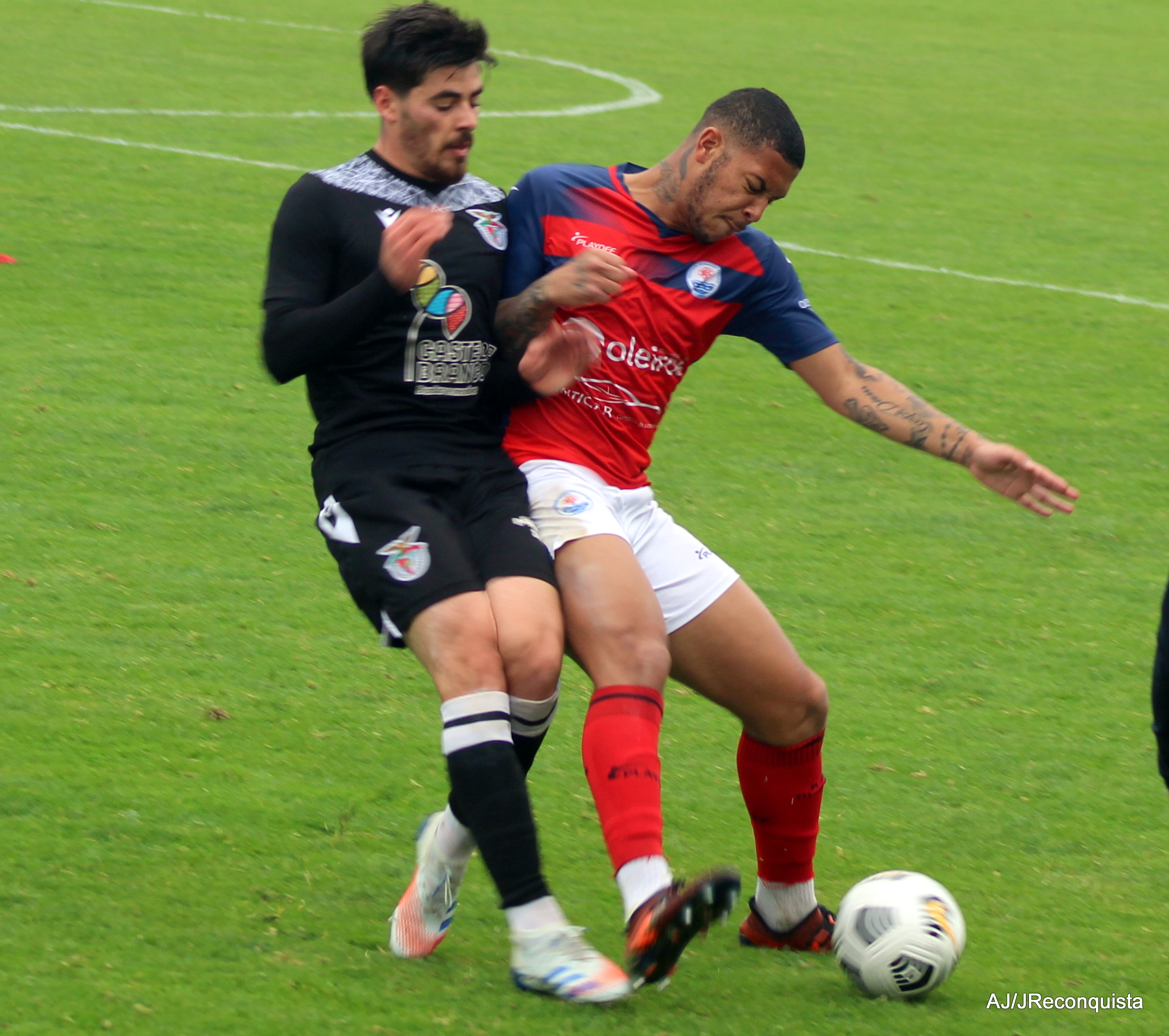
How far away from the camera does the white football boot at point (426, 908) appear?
383 cm

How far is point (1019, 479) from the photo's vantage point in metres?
4.18

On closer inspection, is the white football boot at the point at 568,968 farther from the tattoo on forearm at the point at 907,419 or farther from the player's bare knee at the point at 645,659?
the tattoo on forearm at the point at 907,419

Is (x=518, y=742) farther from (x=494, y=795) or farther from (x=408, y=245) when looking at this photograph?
(x=408, y=245)

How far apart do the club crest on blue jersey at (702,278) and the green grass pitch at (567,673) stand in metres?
1.46

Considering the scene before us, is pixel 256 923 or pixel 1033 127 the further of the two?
pixel 1033 127

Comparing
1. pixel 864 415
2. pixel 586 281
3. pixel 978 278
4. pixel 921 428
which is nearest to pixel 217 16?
pixel 978 278

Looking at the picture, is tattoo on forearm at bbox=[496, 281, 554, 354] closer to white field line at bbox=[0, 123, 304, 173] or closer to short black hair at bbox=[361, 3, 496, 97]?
short black hair at bbox=[361, 3, 496, 97]

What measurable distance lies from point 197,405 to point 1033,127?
11.8 meters

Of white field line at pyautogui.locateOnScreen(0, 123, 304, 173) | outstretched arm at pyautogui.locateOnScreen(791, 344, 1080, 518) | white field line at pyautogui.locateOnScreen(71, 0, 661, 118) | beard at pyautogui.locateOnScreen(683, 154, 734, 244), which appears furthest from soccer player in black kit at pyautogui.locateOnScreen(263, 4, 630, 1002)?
white field line at pyautogui.locateOnScreen(71, 0, 661, 118)

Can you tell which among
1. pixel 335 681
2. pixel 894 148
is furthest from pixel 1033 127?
pixel 335 681

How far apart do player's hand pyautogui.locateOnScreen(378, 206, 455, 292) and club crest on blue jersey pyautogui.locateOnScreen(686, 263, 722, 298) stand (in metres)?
0.83

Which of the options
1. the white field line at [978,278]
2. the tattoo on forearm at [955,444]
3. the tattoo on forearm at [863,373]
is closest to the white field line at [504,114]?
the white field line at [978,278]

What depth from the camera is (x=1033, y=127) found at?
1761 centimetres

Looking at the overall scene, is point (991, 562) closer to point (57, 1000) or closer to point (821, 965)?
point (821, 965)
